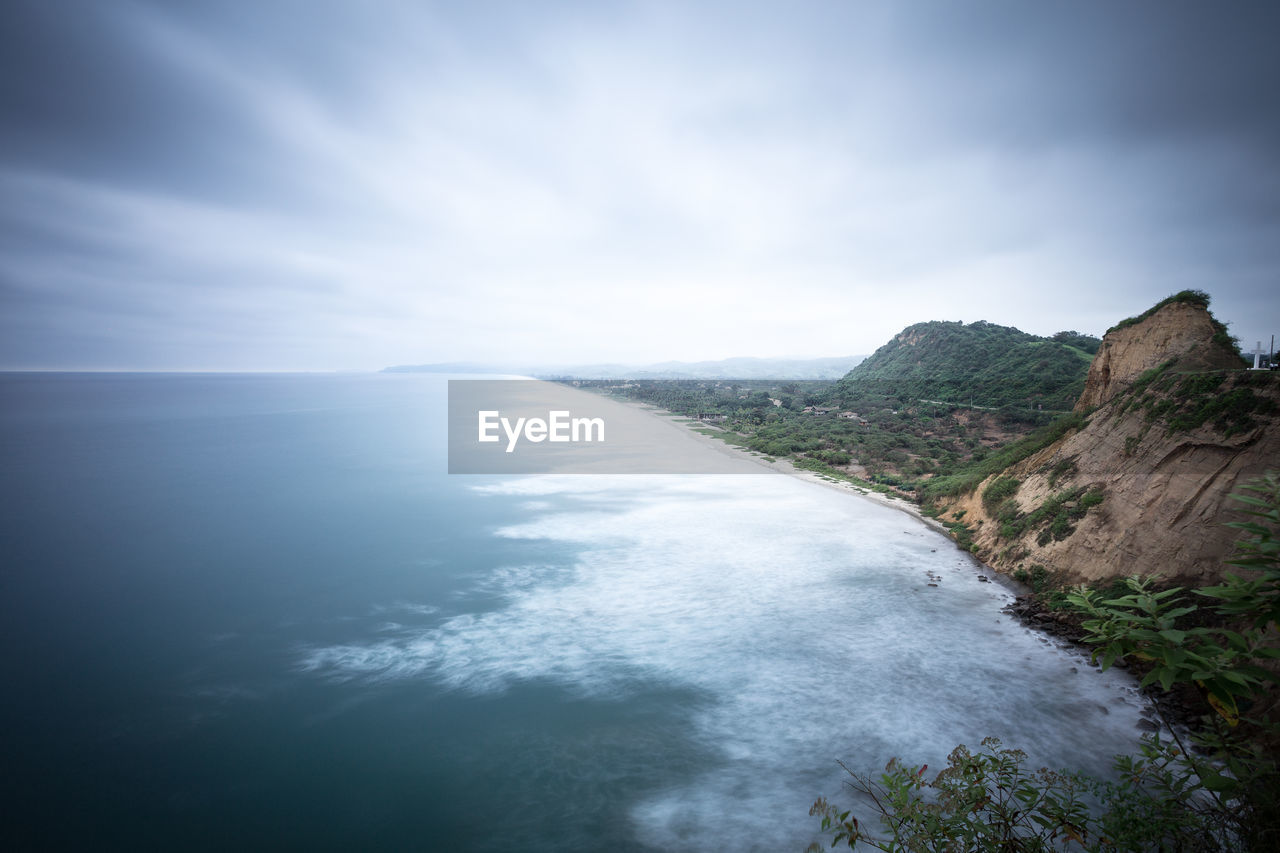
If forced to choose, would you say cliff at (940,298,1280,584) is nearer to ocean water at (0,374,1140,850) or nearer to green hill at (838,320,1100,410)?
ocean water at (0,374,1140,850)

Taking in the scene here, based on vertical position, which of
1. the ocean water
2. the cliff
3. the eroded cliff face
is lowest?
the ocean water

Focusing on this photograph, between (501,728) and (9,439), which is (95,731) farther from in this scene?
(9,439)

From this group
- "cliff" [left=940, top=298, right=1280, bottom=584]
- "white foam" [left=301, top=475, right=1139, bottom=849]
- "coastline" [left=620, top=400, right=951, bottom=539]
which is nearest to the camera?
"white foam" [left=301, top=475, right=1139, bottom=849]

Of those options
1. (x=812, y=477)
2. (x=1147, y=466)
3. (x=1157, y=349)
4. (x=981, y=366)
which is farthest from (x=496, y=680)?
(x=981, y=366)

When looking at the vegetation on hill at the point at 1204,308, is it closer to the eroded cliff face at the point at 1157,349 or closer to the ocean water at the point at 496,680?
the eroded cliff face at the point at 1157,349

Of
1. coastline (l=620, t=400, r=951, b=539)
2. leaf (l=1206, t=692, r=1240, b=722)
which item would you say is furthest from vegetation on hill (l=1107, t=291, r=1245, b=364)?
Answer: leaf (l=1206, t=692, r=1240, b=722)

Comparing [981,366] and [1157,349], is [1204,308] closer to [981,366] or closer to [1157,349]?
[1157,349]

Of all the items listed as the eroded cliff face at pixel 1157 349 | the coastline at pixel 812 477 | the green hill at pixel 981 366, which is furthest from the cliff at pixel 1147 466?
the green hill at pixel 981 366
